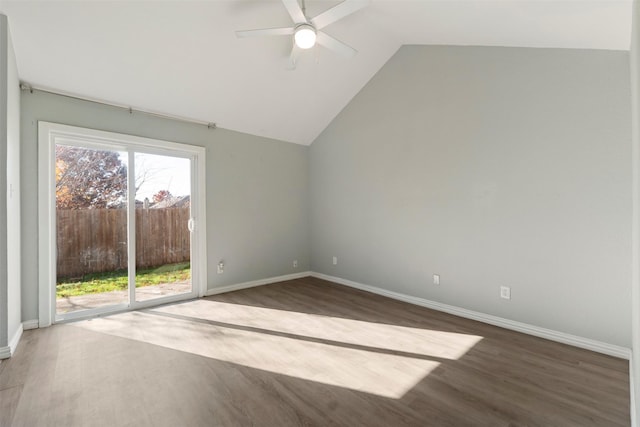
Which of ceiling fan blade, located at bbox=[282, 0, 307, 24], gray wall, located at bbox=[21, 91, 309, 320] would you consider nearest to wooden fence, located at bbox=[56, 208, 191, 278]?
gray wall, located at bbox=[21, 91, 309, 320]

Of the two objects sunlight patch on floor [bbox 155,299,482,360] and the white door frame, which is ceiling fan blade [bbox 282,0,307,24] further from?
sunlight patch on floor [bbox 155,299,482,360]

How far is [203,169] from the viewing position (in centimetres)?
427

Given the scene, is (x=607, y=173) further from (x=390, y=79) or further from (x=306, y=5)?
(x=306, y=5)

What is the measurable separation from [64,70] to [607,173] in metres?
5.09

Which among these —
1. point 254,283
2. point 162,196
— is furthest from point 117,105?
point 254,283

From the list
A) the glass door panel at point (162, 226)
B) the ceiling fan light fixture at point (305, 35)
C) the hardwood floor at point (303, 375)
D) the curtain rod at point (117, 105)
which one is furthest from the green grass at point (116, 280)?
the ceiling fan light fixture at point (305, 35)

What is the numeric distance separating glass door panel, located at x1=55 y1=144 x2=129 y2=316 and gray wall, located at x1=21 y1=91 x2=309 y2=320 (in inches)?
→ 9.9

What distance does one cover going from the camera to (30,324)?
307cm

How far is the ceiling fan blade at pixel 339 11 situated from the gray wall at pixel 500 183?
166 centimetres

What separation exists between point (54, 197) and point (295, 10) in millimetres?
3133

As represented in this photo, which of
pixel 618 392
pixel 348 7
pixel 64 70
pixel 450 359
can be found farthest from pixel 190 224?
pixel 618 392

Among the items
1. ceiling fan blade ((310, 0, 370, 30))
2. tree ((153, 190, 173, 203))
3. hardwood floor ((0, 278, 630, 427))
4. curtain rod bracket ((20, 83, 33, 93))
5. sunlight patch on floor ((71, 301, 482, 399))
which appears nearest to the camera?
hardwood floor ((0, 278, 630, 427))

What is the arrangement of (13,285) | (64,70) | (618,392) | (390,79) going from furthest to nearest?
(390,79)
(64,70)
(13,285)
(618,392)

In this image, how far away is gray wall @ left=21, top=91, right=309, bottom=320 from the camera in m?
3.07
